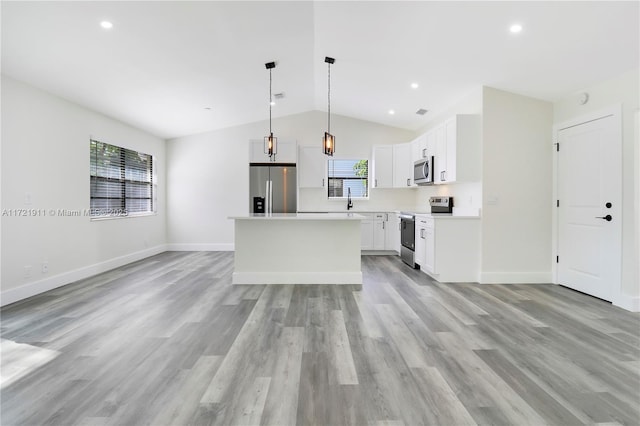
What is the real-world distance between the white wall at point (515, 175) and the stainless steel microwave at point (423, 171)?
1.09 metres

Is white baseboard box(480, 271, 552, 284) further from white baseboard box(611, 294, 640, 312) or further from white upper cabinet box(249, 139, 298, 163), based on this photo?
white upper cabinet box(249, 139, 298, 163)

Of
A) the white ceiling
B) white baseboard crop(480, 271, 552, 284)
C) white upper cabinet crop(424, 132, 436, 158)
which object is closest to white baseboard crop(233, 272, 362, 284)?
white baseboard crop(480, 271, 552, 284)

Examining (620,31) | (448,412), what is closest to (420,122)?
(620,31)

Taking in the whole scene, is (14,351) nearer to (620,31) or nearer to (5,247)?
(5,247)

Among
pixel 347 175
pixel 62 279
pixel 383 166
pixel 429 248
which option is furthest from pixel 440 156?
pixel 62 279

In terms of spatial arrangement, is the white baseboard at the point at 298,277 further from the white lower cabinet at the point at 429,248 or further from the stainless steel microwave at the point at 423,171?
the stainless steel microwave at the point at 423,171

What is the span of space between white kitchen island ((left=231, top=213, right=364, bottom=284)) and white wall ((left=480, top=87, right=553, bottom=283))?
75.3 inches

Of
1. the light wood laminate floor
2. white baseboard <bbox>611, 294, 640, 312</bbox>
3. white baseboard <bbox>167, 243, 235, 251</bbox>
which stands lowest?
the light wood laminate floor

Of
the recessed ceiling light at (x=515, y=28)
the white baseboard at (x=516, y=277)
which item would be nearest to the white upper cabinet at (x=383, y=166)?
the white baseboard at (x=516, y=277)

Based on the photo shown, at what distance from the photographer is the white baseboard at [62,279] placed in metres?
3.42

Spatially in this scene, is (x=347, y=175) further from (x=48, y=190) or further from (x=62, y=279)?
(x=62, y=279)

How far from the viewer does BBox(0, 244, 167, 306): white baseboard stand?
3422 millimetres

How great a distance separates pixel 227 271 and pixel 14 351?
9.35ft

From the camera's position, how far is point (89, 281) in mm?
4352
